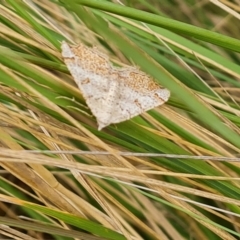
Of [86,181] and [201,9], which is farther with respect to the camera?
[201,9]

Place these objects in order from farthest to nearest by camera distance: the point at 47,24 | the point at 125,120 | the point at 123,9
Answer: the point at 47,24 → the point at 125,120 → the point at 123,9

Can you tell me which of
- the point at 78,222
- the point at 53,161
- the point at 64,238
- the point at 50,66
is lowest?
the point at 64,238

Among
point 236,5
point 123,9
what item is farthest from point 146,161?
point 236,5

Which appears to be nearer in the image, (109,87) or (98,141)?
(98,141)

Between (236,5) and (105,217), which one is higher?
(236,5)

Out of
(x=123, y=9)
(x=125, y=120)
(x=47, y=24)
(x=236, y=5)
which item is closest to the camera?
(x=123, y=9)

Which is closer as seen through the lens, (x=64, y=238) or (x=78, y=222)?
(x=78, y=222)

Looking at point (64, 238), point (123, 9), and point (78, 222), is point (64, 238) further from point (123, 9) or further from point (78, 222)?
point (123, 9)

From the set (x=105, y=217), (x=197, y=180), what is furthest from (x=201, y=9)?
(x=105, y=217)

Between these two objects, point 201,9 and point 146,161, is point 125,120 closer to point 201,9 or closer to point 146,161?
point 146,161
